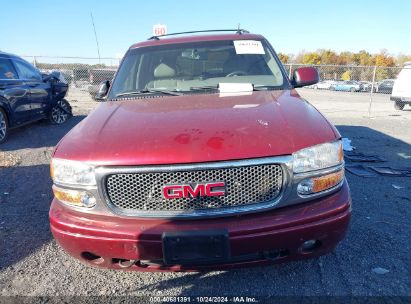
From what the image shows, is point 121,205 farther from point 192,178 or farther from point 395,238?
point 395,238

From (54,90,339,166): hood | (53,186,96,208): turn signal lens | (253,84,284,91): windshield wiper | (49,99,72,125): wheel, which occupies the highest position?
(253,84,284,91): windshield wiper

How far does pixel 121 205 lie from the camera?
2.11 metres

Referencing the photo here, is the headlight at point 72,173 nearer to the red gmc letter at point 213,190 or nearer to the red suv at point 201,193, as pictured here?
the red suv at point 201,193

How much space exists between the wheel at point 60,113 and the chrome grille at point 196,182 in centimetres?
786

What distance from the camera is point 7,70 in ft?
23.5

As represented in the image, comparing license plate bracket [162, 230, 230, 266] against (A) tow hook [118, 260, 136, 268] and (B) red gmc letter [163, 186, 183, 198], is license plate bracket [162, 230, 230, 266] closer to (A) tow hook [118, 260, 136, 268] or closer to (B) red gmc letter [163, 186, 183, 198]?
(B) red gmc letter [163, 186, 183, 198]

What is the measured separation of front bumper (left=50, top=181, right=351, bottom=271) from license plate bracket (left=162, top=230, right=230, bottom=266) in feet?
0.15

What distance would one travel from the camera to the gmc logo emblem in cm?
199

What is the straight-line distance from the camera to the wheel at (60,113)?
9.05 m

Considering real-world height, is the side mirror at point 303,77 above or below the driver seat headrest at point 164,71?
below

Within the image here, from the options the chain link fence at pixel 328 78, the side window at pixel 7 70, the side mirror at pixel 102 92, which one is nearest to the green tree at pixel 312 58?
the chain link fence at pixel 328 78

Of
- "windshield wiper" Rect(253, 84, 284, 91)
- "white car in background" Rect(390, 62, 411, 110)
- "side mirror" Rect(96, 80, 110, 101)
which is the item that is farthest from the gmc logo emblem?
"white car in background" Rect(390, 62, 411, 110)

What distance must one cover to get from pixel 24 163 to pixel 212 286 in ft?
14.9

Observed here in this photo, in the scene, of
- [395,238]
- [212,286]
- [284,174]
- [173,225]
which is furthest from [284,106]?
[395,238]
